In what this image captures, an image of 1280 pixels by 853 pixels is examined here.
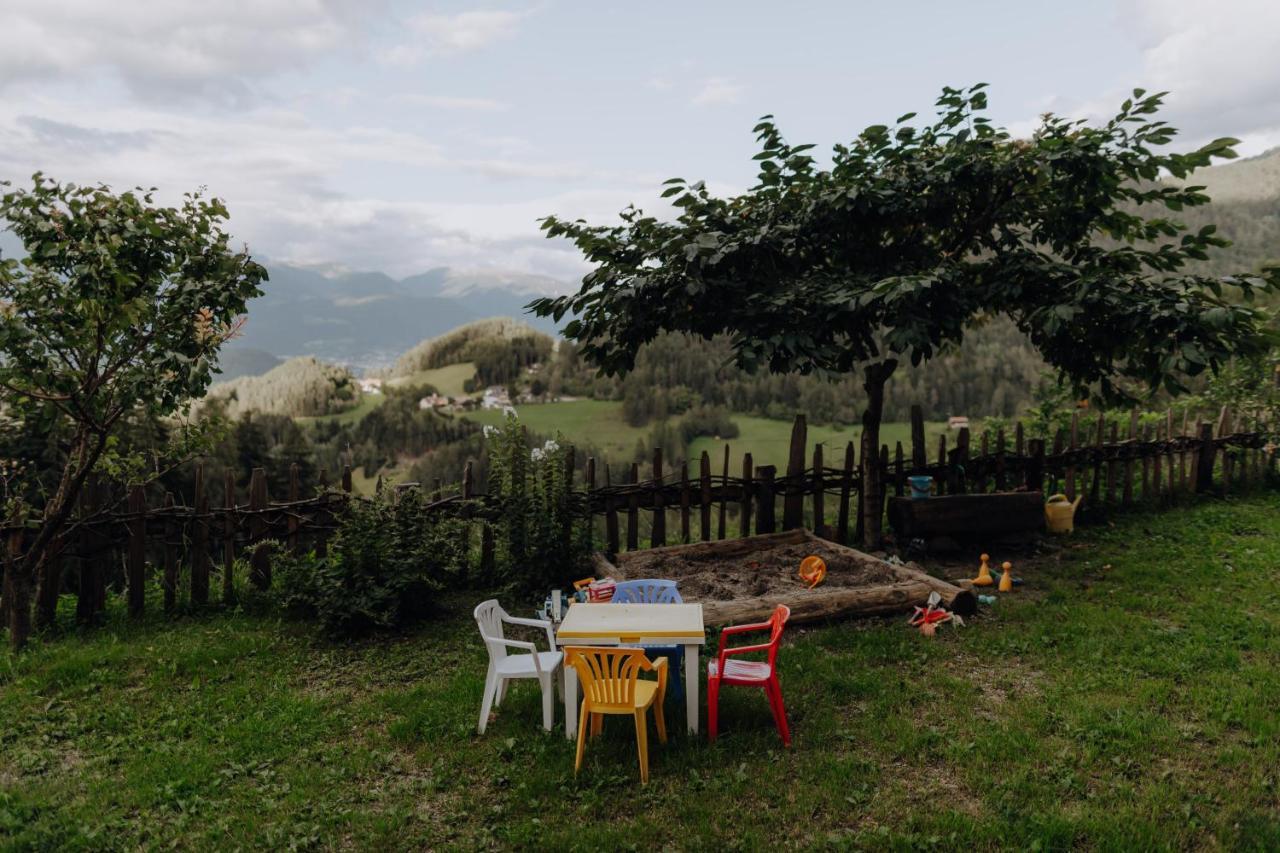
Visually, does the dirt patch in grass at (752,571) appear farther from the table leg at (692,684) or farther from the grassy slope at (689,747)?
the table leg at (692,684)

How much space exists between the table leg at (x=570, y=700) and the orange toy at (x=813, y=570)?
3304mm

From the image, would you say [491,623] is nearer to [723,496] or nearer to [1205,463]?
[723,496]

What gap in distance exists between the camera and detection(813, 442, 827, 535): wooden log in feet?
30.0

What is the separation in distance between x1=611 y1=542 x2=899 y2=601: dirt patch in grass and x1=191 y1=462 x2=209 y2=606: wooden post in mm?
4112

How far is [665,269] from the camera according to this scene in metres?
7.27

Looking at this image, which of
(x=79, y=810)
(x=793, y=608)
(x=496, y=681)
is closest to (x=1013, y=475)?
(x=793, y=608)

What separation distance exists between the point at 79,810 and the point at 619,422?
13.1 m

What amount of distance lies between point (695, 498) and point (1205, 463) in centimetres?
893

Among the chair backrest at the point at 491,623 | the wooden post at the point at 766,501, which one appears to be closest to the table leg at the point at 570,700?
the chair backrest at the point at 491,623

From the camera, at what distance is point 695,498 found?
8.70m

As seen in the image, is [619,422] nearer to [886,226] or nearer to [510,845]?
[886,226]

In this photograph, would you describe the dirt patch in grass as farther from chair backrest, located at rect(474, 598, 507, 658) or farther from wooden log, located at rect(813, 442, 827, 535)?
chair backrest, located at rect(474, 598, 507, 658)

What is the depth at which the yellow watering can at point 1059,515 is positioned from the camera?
9.70 m

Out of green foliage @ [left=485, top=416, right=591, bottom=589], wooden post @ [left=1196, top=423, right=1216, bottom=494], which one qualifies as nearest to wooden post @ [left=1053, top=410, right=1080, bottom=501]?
wooden post @ [left=1196, top=423, right=1216, bottom=494]
